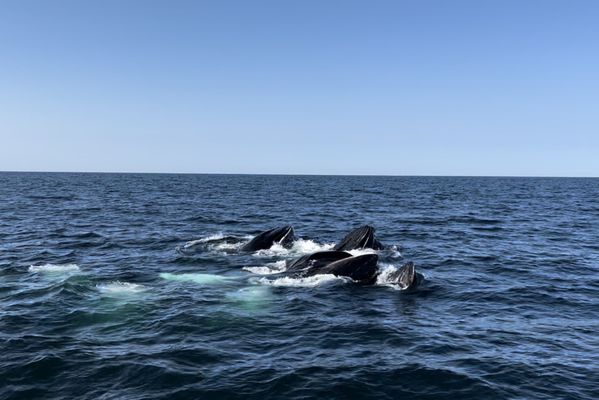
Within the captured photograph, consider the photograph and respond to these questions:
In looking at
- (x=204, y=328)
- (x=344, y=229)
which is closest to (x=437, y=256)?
(x=344, y=229)

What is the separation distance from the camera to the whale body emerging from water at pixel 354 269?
79.5 ft

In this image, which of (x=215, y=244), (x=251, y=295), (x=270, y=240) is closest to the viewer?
(x=251, y=295)

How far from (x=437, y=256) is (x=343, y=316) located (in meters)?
15.6

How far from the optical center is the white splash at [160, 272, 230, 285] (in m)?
24.9

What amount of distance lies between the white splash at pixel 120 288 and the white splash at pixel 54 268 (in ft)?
14.0

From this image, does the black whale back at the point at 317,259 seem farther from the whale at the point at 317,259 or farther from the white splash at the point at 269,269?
the white splash at the point at 269,269

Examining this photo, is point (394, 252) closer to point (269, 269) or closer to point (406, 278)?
point (406, 278)

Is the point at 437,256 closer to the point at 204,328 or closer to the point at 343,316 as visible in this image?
the point at 343,316

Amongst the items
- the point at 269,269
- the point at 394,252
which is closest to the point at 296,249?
the point at 394,252

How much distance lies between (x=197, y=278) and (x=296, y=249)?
997 centimetres

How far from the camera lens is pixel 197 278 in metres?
25.5

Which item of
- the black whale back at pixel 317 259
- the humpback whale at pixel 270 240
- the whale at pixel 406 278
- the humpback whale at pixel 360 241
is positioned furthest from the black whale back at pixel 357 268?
the humpback whale at pixel 270 240

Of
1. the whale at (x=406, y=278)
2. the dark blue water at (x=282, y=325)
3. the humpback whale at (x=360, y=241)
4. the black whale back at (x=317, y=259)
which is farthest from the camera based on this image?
the humpback whale at (x=360, y=241)

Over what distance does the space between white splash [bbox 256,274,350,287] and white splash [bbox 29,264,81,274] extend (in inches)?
400
